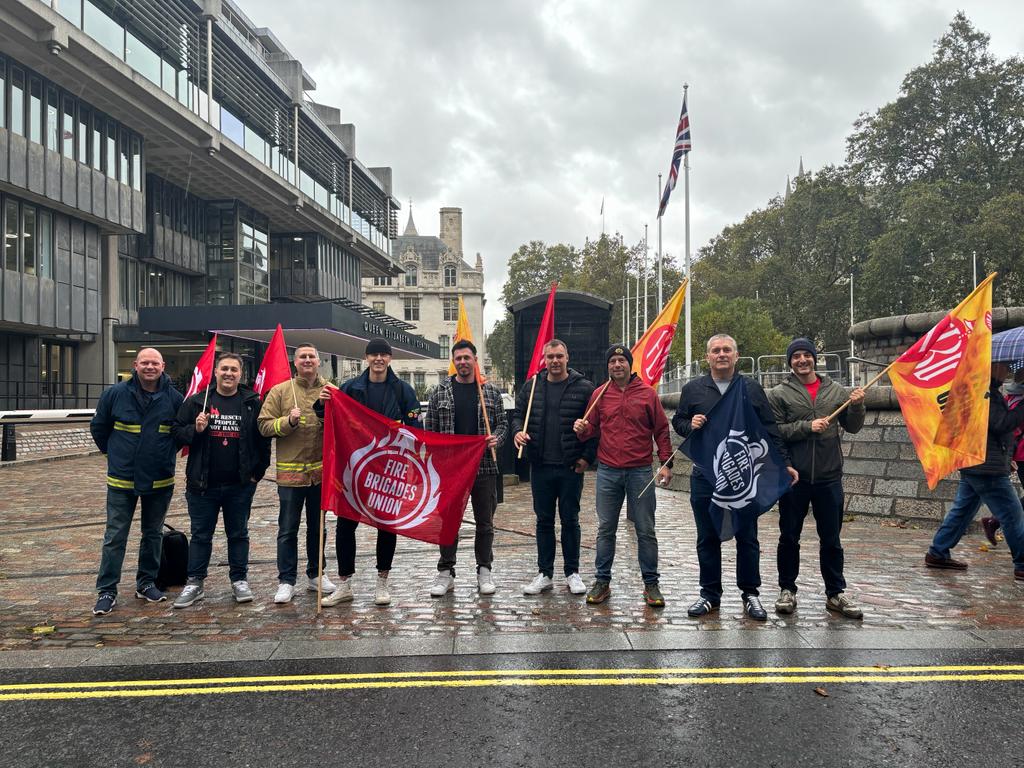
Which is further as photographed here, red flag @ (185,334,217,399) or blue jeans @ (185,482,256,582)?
red flag @ (185,334,217,399)

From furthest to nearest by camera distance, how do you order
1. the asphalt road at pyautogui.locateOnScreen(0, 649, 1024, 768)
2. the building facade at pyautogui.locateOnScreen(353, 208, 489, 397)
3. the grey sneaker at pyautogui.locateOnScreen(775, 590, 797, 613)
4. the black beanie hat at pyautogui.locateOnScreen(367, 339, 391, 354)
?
the building facade at pyautogui.locateOnScreen(353, 208, 489, 397) < the black beanie hat at pyautogui.locateOnScreen(367, 339, 391, 354) < the grey sneaker at pyautogui.locateOnScreen(775, 590, 797, 613) < the asphalt road at pyautogui.locateOnScreen(0, 649, 1024, 768)

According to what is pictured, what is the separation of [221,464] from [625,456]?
3065mm

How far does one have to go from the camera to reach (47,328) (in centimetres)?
2877

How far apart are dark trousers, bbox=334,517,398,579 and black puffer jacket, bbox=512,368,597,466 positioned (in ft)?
4.27

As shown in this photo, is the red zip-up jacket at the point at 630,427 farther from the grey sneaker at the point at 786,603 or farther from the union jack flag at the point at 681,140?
the union jack flag at the point at 681,140

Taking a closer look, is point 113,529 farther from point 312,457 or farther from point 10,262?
point 10,262

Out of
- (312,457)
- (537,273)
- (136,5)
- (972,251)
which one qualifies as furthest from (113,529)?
(537,273)

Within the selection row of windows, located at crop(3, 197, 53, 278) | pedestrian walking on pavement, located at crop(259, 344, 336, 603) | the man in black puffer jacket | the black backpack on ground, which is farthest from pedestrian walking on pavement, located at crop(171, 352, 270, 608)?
row of windows, located at crop(3, 197, 53, 278)

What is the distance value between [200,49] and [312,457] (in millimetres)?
31649

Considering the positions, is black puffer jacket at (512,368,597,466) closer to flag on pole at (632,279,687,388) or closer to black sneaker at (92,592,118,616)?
black sneaker at (92,592,118,616)

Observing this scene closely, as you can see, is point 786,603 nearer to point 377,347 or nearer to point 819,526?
point 819,526

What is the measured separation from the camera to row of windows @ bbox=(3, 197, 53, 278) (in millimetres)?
26641

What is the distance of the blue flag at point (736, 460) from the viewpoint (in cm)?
592

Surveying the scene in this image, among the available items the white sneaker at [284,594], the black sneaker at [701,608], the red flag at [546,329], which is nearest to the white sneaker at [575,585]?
the black sneaker at [701,608]
